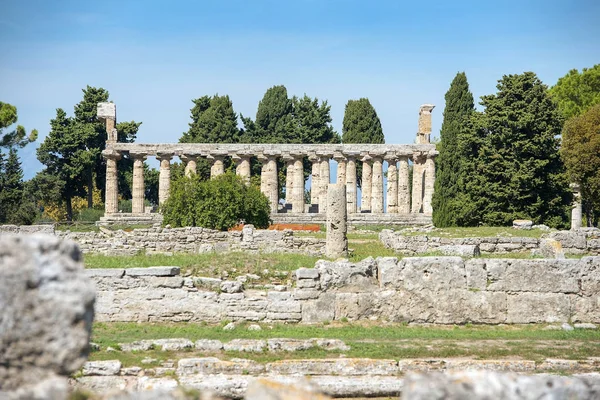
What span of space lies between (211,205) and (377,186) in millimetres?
24847

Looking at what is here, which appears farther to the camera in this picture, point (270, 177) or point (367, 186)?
point (367, 186)

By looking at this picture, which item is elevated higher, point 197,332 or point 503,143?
point 503,143

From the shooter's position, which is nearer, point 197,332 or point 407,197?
point 197,332

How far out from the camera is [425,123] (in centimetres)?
6694

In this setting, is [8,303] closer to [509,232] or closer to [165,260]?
[165,260]

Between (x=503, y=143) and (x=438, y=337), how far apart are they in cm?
3283

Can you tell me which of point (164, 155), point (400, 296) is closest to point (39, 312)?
point (400, 296)

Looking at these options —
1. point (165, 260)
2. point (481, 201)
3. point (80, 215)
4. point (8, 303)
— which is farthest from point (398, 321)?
point (80, 215)

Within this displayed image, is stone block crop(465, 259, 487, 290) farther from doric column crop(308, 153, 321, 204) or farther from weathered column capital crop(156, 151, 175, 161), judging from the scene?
weathered column capital crop(156, 151, 175, 161)

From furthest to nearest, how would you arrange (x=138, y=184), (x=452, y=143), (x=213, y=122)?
(x=213, y=122)
(x=138, y=184)
(x=452, y=143)

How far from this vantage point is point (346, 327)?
66.1 feet

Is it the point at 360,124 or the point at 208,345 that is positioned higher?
the point at 360,124

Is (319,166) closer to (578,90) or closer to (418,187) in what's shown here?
(418,187)

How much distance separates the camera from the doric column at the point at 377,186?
217 ft
